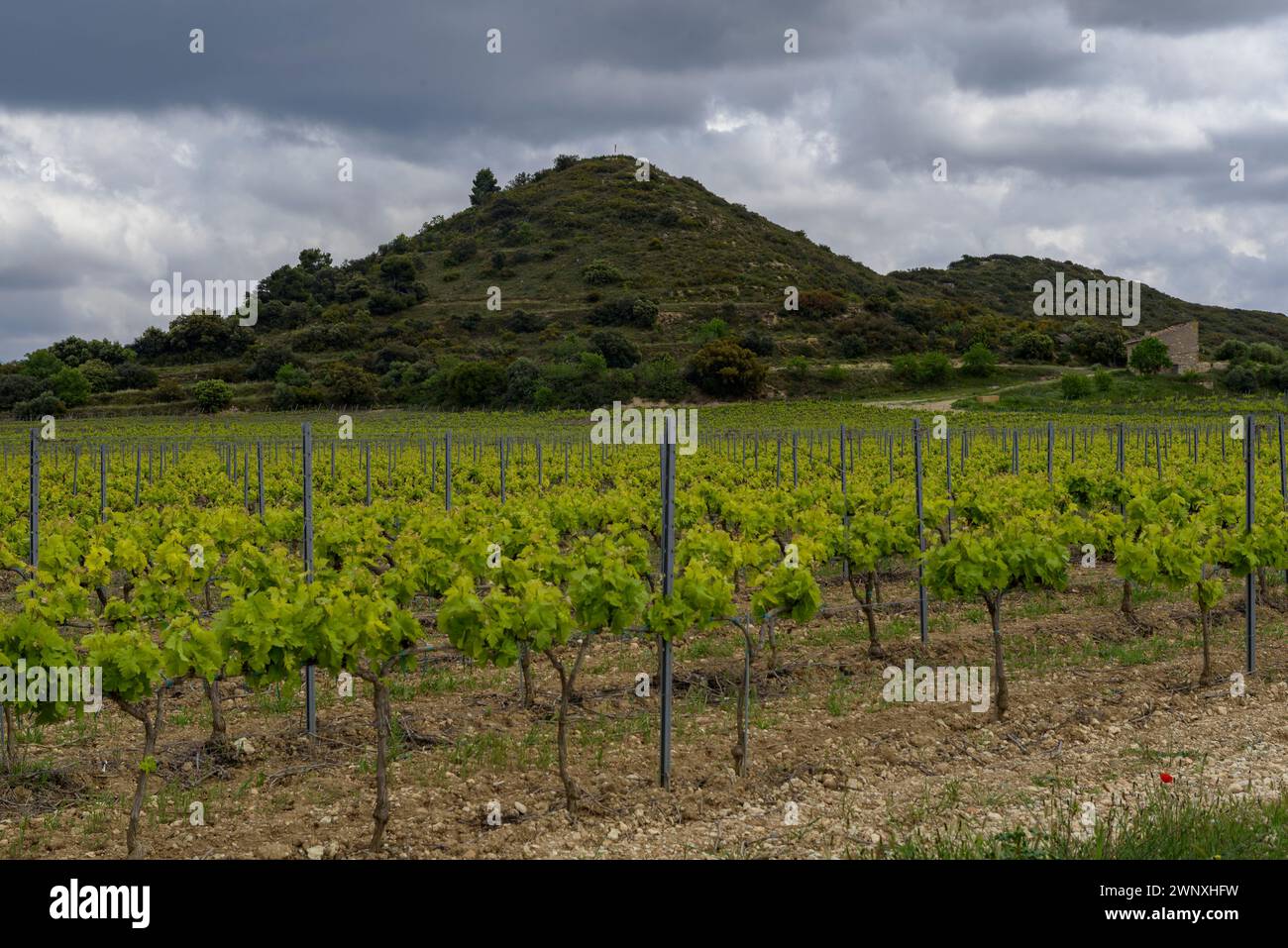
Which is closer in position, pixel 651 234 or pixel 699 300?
pixel 699 300

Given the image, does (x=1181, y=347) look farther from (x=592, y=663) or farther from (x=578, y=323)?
(x=592, y=663)

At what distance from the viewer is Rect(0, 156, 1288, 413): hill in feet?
199

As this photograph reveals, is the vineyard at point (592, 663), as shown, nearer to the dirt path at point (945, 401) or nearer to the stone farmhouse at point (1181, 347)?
the dirt path at point (945, 401)

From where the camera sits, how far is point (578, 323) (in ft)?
258

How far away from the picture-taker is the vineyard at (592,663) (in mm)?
6250

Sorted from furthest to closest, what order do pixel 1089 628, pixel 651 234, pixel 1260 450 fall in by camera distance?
1. pixel 651 234
2. pixel 1260 450
3. pixel 1089 628

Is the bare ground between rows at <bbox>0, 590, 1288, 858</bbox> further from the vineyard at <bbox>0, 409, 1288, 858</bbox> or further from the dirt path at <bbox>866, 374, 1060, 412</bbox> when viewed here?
the dirt path at <bbox>866, 374, 1060, 412</bbox>

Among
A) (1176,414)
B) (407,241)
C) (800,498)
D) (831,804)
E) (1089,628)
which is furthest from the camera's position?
(407,241)

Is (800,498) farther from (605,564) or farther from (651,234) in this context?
(651,234)

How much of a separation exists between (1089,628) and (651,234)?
3679 inches

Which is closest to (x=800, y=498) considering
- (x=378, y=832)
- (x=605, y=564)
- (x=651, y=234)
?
(x=605, y=564)

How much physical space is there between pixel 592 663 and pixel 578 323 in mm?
69587

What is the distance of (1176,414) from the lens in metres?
44.7

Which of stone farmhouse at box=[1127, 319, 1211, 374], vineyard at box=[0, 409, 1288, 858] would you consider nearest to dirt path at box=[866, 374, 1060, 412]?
stone farmhouse at box=[1127, 319, 1211, 374]
